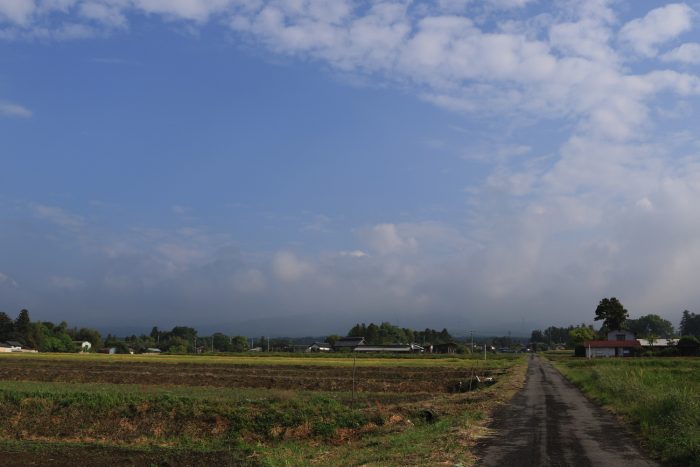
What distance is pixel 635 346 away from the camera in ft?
336

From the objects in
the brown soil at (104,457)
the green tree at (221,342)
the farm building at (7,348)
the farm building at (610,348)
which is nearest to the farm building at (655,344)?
the farm building at (610,348)

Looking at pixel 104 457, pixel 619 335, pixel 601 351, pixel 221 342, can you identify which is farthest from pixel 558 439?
pixel 221 342

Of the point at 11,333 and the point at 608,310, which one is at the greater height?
the point at 608,310

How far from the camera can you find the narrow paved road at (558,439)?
1243 centimetres

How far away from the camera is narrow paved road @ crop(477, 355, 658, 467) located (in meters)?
12.4

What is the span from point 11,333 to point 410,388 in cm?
12442

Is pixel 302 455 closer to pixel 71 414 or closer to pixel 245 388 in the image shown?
pixel 71 414

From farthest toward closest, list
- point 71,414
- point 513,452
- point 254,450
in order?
point 71,414 < point 254,450 < point 513,452

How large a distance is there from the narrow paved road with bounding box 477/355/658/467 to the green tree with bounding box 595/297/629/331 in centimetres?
11209

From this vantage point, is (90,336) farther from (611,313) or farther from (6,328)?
(611,313)

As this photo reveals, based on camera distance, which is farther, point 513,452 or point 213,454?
point 213,454

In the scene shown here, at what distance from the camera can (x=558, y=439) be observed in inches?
599

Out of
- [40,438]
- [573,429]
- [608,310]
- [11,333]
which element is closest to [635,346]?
[608,310]

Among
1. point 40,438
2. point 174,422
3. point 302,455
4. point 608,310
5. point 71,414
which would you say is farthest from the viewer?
point 608,310
